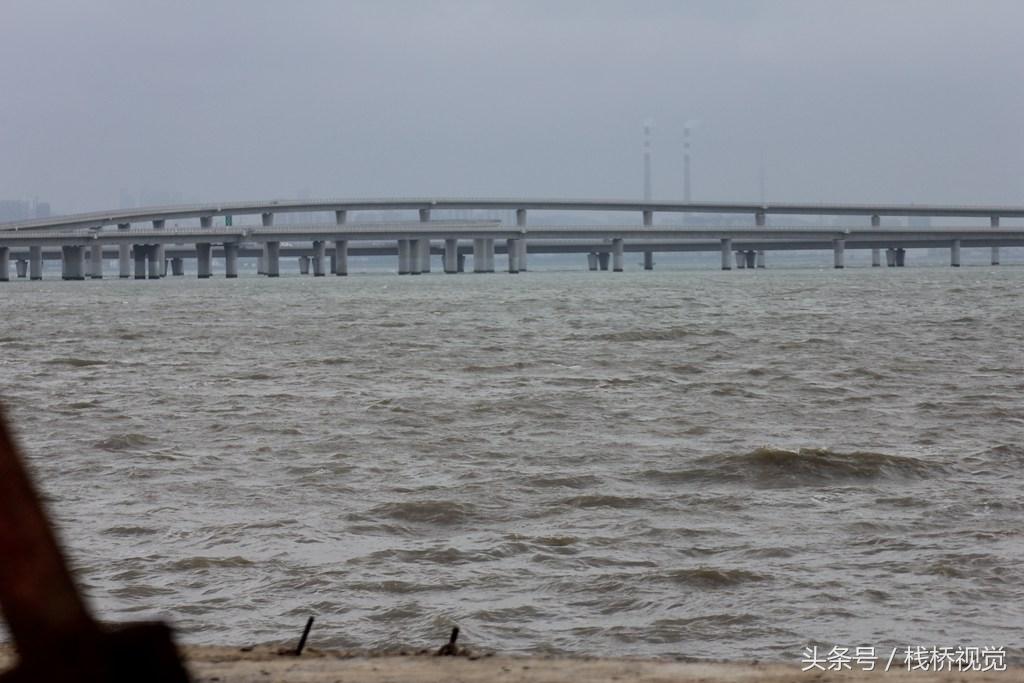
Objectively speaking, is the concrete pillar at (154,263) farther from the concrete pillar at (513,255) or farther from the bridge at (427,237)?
the concrete pillar at (513,255)

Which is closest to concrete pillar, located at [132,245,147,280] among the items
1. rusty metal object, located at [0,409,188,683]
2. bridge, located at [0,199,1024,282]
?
bridge, located at [0,199,1024,282]

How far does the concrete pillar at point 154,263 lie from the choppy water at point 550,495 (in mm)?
111377

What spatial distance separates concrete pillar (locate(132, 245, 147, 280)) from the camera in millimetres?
138125

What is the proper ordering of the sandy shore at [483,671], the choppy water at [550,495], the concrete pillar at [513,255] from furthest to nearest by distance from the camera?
the concrete pillar at [513,255]
the choppy water at [550,495]
the sandy shore at [483,671]

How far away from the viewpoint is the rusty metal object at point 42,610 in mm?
2447

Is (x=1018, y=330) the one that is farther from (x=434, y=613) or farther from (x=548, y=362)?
(x=434, y=613)

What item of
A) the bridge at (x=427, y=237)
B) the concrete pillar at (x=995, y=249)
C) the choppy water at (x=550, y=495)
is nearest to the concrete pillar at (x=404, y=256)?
the bridge at (x=427, y=237)

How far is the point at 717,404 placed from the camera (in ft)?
65.7

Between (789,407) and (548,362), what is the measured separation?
923 centimetres

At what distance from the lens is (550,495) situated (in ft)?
40.3

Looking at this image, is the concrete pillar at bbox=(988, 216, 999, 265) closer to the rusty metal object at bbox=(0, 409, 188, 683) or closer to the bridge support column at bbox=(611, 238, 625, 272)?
the bridge support column at bbox=(611, 238, 625, 272)

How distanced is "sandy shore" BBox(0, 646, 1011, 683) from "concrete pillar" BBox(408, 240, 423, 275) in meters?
139

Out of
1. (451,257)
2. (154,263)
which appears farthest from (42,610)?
(451,257)

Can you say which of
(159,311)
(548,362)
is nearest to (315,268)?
(159,311)
